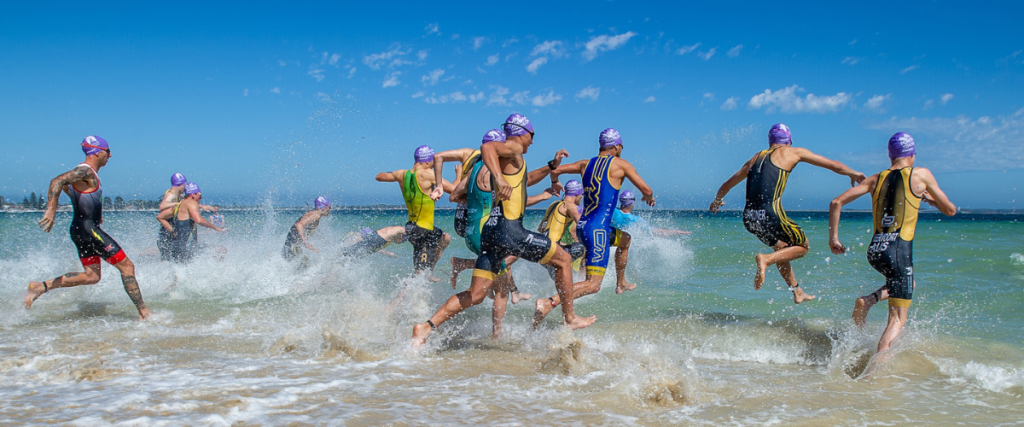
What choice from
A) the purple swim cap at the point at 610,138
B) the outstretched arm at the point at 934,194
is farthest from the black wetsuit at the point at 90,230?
the outstretched arm at the point at 934,194

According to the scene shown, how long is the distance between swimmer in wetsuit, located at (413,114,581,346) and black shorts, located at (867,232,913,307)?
100.0 inches

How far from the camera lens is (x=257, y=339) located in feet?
17.3

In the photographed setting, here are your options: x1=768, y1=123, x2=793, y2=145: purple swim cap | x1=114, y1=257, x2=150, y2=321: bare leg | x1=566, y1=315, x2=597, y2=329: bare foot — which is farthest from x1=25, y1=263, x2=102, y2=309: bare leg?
x1=768, y1=123, x2=793, y2=145: purple swim cap

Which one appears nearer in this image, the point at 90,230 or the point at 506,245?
the point at 506,245

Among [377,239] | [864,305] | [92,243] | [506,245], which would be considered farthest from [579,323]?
[92,243]

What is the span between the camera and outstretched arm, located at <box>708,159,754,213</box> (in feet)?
20.0

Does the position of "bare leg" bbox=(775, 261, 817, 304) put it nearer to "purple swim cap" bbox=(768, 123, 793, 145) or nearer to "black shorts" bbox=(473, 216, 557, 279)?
"purple swim cap" bbox=(768, 123, 793, 145)

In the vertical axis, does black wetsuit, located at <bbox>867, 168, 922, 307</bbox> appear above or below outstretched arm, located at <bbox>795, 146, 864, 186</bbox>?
below

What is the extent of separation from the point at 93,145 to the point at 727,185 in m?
6.62

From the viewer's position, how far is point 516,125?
197 inches

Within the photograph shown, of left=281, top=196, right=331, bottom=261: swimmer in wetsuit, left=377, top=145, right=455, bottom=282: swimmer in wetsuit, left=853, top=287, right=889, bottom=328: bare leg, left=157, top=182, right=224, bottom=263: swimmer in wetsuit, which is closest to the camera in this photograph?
left=853, top=287, right=889, bottom=328: bare leg

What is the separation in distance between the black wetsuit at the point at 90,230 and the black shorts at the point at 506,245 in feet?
13.2

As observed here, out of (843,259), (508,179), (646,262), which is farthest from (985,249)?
(508,179)

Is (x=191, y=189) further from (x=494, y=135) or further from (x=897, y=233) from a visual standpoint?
(x=897, y=233)
